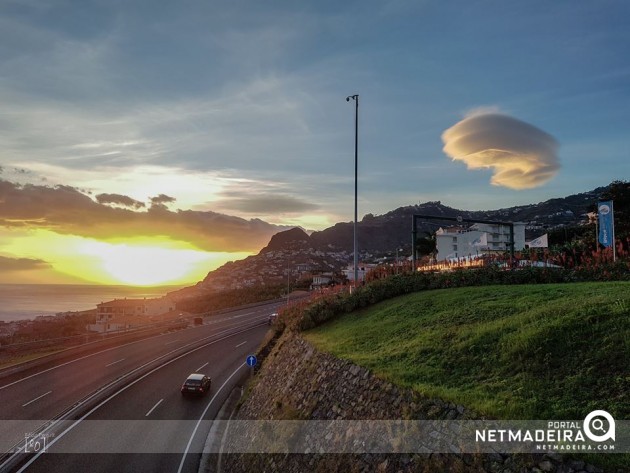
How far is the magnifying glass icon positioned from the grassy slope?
30 centimetres

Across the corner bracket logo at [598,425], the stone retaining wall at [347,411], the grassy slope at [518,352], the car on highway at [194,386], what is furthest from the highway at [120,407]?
the corner bracket logo at [598,425]

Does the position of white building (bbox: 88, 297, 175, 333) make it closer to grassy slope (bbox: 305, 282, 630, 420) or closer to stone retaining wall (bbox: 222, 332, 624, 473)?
stone retaining wall (bbox: 222, 332, 624, 473)

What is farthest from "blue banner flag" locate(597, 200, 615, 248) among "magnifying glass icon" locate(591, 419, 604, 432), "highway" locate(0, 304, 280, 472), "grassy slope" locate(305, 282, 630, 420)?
"highway" locate(0, 304, 280, 472)

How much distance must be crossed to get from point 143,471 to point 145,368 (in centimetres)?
1795

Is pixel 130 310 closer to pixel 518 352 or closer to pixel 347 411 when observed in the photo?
pixel 347 411

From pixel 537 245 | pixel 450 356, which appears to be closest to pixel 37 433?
pixel 450 356

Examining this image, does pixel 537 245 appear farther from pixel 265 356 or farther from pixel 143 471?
pixel 143 471

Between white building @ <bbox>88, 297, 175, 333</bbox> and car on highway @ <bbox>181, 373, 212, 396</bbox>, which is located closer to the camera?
car on highway @ <bbox>181, 373, 212, 396</bbox>

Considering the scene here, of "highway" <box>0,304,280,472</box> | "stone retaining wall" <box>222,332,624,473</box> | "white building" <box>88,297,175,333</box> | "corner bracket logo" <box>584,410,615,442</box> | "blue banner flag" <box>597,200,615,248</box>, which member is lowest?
"white building" <box>88,297,175,333</box>

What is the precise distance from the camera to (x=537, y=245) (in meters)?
41.7

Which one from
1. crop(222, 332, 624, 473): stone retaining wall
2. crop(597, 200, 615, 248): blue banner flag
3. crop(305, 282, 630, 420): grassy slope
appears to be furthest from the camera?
crop(597, 200, 615, 248): blue banner flag

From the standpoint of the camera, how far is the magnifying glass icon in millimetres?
7672

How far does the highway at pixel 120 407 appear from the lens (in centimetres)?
1989

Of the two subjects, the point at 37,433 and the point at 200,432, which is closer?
the point at 37,433
